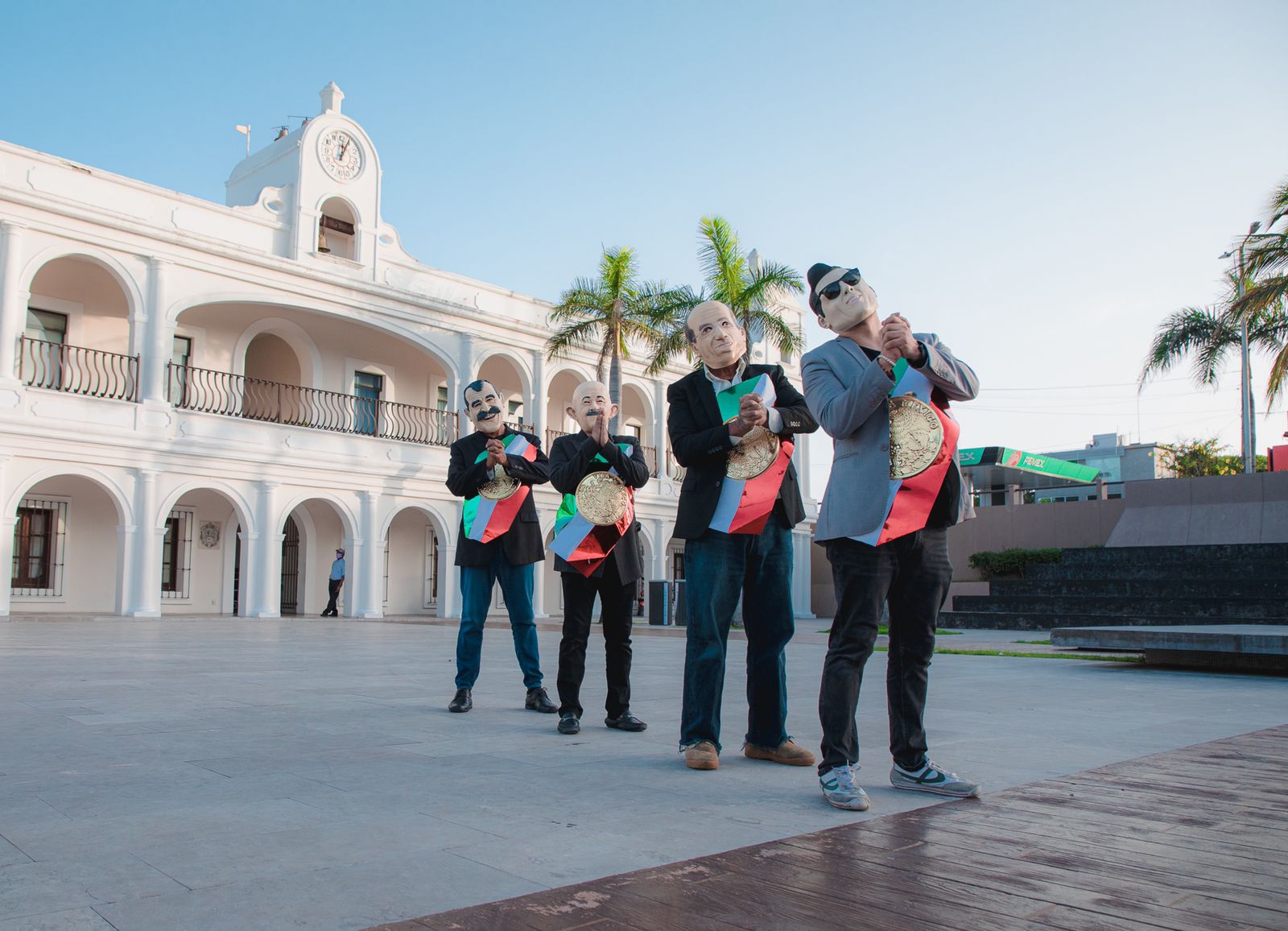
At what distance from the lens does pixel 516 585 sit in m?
5.42

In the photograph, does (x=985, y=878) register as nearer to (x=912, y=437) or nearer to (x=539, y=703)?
(x=912, y=437)

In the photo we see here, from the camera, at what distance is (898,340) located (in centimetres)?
321

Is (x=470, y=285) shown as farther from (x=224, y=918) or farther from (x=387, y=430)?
(x=224, y=918)

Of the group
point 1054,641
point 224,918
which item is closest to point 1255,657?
point 1054,641

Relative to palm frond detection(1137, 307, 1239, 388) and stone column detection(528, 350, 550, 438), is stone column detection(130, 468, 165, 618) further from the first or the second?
palm frond detection(1137, 307, 1239, 388)

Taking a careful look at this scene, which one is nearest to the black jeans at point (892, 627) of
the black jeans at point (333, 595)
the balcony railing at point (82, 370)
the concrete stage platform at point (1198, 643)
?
the concrete stage platform at point (1198, 643)

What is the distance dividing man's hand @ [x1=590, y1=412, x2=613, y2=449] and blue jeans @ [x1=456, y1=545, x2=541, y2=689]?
0.94m

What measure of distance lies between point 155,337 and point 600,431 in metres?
16.2

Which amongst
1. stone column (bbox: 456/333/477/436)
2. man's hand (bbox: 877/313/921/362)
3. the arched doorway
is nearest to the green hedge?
stone column (bbox: 456/333/477/436)

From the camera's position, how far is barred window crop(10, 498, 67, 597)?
19.1 metres

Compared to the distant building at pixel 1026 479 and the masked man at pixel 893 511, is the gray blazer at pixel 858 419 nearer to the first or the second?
the masked man at pixel 893 511

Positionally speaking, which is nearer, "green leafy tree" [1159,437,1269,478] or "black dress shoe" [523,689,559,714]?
"black dress shoe" [523,689,559,714]

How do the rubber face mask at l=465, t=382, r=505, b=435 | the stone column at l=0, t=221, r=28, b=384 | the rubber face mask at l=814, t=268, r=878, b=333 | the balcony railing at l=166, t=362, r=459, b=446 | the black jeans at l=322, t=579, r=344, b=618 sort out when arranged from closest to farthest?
the rubber face mask at l=814, t=268, r=878, b=333
the rubber face mask at l=465, t=382, r=505, b=435
the stone column at l=0, t=221, r=28, b=384
the balcony railing at l=166, t=362, r=459, b=446
the black jeans at l=322, t=579, r=344, b=618

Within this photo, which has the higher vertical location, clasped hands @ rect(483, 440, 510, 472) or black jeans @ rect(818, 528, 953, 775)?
clasped hands @ rect(483, 440, 510, 472)
